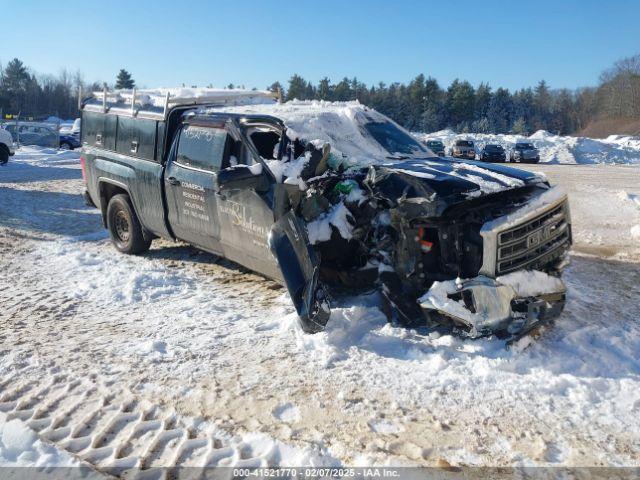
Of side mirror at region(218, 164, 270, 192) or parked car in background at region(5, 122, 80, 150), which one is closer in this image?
side mirror at region(218, 164, 270, 192)

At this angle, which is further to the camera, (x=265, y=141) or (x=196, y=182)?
(x=196, y=182)

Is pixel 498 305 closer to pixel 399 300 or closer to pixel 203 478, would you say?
pixel 399 300

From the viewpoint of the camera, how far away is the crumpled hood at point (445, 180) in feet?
13.9

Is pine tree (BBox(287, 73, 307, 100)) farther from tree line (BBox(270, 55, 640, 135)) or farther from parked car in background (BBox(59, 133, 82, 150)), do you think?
parked car in background (BBox(59, 133, 82, 150))

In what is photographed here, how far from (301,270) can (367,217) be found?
2.31 feet

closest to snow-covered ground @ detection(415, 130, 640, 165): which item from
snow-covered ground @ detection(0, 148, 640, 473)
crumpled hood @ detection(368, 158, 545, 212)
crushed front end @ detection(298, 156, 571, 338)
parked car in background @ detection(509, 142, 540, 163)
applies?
parked car in background @ detection(509, 142, 540, 163)

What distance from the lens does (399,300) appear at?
4.53 meters

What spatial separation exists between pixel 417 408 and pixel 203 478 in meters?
1.39

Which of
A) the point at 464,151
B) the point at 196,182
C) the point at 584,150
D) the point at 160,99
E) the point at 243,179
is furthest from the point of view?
the point at 584,150

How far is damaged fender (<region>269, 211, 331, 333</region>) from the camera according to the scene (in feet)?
14.1

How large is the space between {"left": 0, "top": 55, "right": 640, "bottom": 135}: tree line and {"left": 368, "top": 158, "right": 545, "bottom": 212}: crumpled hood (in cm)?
5823

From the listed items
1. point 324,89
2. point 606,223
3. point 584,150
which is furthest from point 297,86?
point 606,223

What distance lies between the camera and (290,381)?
3.89 metres

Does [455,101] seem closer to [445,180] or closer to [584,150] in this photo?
[584,150]
